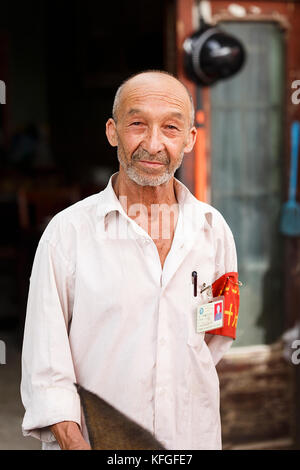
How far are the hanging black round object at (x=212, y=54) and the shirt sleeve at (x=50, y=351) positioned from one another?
6.22 ft

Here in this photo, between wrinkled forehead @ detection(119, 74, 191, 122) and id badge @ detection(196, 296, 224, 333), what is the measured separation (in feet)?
1.42

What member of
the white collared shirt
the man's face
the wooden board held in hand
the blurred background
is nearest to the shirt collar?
the white collared shirt

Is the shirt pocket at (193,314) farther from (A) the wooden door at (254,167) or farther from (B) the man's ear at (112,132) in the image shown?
(A) the wooden door at (254,167)

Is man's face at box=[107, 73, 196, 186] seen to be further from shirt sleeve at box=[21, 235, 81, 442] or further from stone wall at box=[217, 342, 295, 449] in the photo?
stone wall at box=[217, 342, 295, 449]

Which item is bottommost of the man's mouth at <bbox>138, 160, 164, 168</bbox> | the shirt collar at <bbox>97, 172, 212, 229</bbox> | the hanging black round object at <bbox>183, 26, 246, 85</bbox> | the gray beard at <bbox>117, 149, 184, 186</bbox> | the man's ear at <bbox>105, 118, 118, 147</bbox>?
the shirt collar at <bbox>97, 172, 212, 229</bbox>

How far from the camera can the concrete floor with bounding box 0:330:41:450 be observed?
10.8ft

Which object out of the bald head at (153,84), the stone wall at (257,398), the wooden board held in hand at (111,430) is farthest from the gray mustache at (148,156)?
the stone wall at (257,398)

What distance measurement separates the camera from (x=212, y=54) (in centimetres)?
306

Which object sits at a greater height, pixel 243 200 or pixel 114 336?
pixel 243 200

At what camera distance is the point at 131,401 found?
4.81 feet

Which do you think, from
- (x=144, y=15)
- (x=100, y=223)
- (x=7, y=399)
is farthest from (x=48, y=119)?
(x=100, y=223)

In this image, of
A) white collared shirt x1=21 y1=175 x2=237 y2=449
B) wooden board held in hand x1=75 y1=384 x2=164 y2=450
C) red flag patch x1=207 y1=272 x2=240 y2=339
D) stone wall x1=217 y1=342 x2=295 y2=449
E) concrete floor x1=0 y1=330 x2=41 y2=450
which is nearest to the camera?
wooden board held in hand x1=75 y1=384 x2=164 y2=450

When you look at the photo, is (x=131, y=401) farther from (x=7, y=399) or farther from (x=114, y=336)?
(x=7, y=399)
